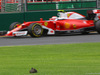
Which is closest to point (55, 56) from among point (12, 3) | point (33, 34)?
point (33, 34)

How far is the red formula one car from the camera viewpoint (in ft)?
58.2

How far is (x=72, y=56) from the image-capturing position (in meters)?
10.3

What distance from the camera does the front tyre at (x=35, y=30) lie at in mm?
17587

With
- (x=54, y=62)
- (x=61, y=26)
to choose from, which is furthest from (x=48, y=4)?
(x=54, y=62)

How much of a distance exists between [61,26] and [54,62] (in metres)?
9.66

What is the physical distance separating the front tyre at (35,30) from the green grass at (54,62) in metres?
5.33

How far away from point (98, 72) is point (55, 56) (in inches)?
123

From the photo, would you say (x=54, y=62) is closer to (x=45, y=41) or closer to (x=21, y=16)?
(x=45, y=41)

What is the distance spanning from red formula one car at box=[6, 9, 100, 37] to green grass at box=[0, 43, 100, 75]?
5.51 metres

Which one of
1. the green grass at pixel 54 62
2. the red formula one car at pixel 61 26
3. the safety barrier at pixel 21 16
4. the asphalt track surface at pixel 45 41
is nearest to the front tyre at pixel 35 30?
the red formula one car at pixel 61 26

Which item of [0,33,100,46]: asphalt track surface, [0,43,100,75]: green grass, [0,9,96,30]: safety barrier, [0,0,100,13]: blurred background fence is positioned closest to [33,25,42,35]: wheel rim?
[0,33,100,46]: asphalt track surface

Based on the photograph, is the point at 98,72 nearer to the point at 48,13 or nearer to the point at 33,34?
the point at 33,34

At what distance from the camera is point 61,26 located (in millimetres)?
18609

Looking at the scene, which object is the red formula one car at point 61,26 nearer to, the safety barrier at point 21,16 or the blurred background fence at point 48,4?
the safety barrier at point 21,16
